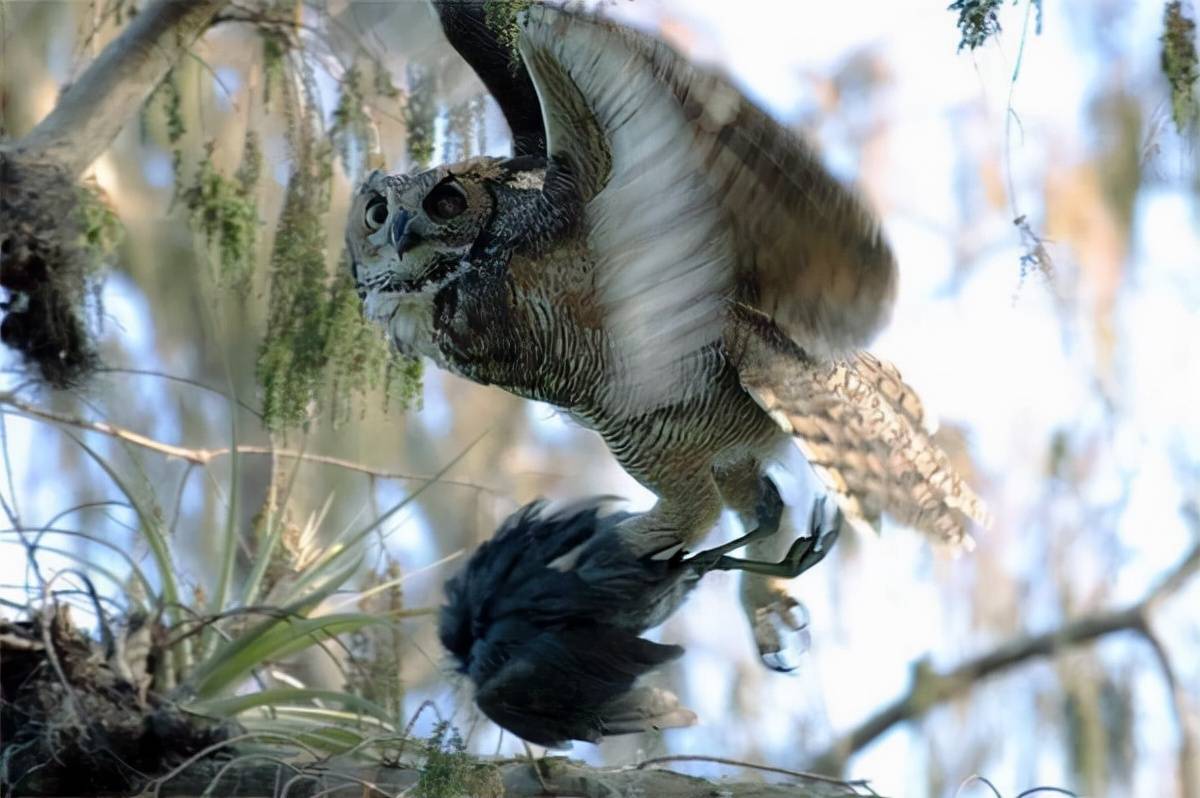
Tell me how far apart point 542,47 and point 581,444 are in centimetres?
65

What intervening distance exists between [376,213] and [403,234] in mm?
65

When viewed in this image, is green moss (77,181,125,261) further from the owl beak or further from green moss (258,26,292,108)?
the owl beak

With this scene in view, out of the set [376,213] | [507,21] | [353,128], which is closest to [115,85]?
[353,128]

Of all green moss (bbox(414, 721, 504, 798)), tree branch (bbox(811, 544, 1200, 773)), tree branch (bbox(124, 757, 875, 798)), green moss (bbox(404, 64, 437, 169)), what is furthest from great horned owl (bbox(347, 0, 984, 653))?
tree branch (bbox(811, 544, 1200, 773))

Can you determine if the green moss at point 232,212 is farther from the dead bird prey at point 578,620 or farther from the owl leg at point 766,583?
the owl leg at point 766,583

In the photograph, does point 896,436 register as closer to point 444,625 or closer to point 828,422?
point 828,422

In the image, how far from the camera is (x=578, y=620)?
147 centimetres

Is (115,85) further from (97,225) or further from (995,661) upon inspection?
(995,661)

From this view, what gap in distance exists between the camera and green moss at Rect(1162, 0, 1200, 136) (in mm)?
1142

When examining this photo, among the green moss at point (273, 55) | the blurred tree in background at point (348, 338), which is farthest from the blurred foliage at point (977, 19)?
the green moss at point (273, 55)

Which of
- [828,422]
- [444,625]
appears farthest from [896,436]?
[444,625]

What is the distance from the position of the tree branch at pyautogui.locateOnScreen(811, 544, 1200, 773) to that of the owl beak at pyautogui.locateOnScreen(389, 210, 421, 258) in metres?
1.24

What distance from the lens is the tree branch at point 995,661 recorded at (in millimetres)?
2176

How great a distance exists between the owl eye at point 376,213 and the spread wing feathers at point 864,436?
44cm
